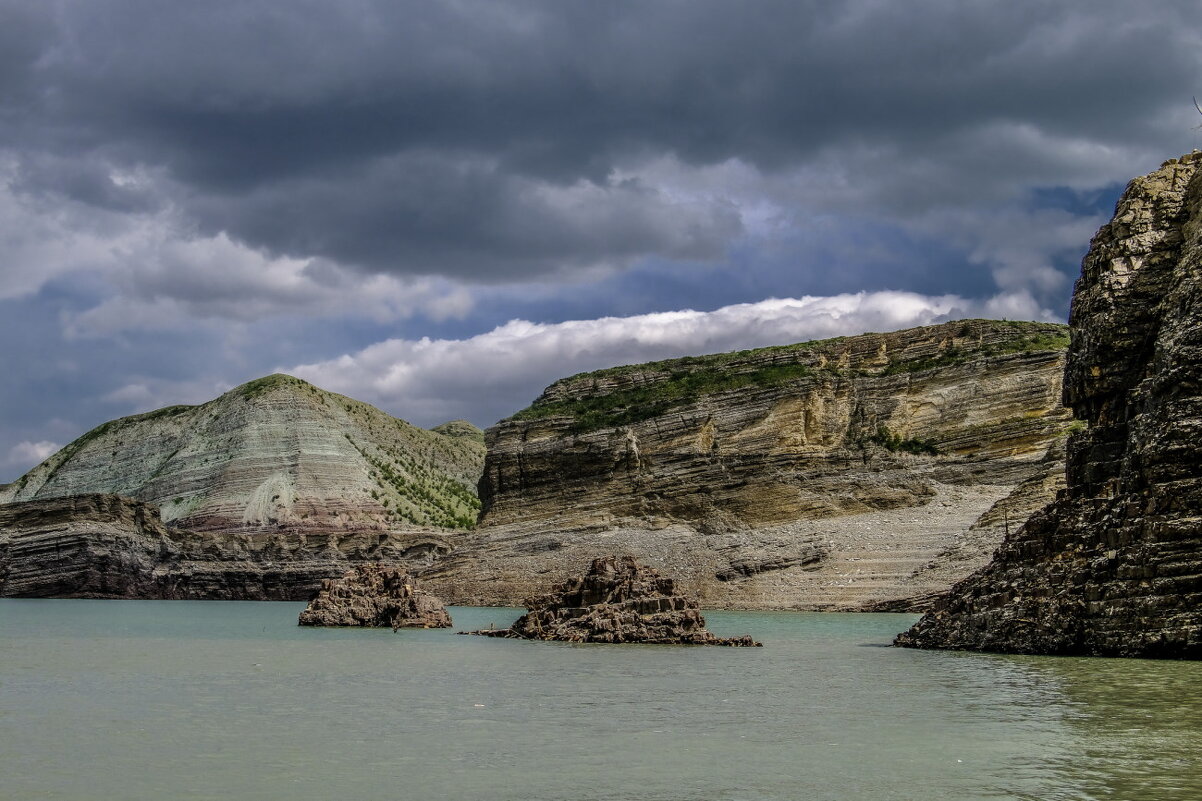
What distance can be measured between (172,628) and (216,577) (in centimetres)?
6124

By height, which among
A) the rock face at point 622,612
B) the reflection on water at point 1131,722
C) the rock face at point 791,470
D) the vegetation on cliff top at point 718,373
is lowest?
the reflection on water at point 1131,722

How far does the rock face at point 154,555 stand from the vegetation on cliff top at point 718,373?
1830 cm

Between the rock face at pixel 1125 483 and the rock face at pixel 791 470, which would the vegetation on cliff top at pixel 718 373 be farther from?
the rock face at pixel 1125 483

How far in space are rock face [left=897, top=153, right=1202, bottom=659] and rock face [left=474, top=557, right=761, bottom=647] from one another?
602 cm

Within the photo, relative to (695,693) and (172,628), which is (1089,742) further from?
(172,628)

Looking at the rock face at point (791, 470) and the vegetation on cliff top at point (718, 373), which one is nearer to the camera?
the rock face at point (791, 470)

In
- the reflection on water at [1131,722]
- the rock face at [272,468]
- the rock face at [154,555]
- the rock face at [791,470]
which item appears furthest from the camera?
the rock face at [272,468]

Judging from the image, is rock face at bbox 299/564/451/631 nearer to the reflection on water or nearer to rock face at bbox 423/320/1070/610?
rock face at bbox 423/320/1070/610

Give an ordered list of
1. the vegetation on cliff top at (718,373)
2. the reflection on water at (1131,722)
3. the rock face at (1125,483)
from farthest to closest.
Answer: the vegetation on cliff top at (718,373) < the rock face at (1125,483) < the reflection on water at (1131,722)

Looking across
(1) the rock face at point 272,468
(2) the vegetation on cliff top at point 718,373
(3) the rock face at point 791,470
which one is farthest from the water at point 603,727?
(1) the rock face at point 272,468

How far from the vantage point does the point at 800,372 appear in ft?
293

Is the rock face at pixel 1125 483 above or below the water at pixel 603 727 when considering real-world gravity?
above

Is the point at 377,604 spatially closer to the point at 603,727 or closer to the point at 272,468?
the point at 603,727

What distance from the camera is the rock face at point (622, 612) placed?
34.0 meters
